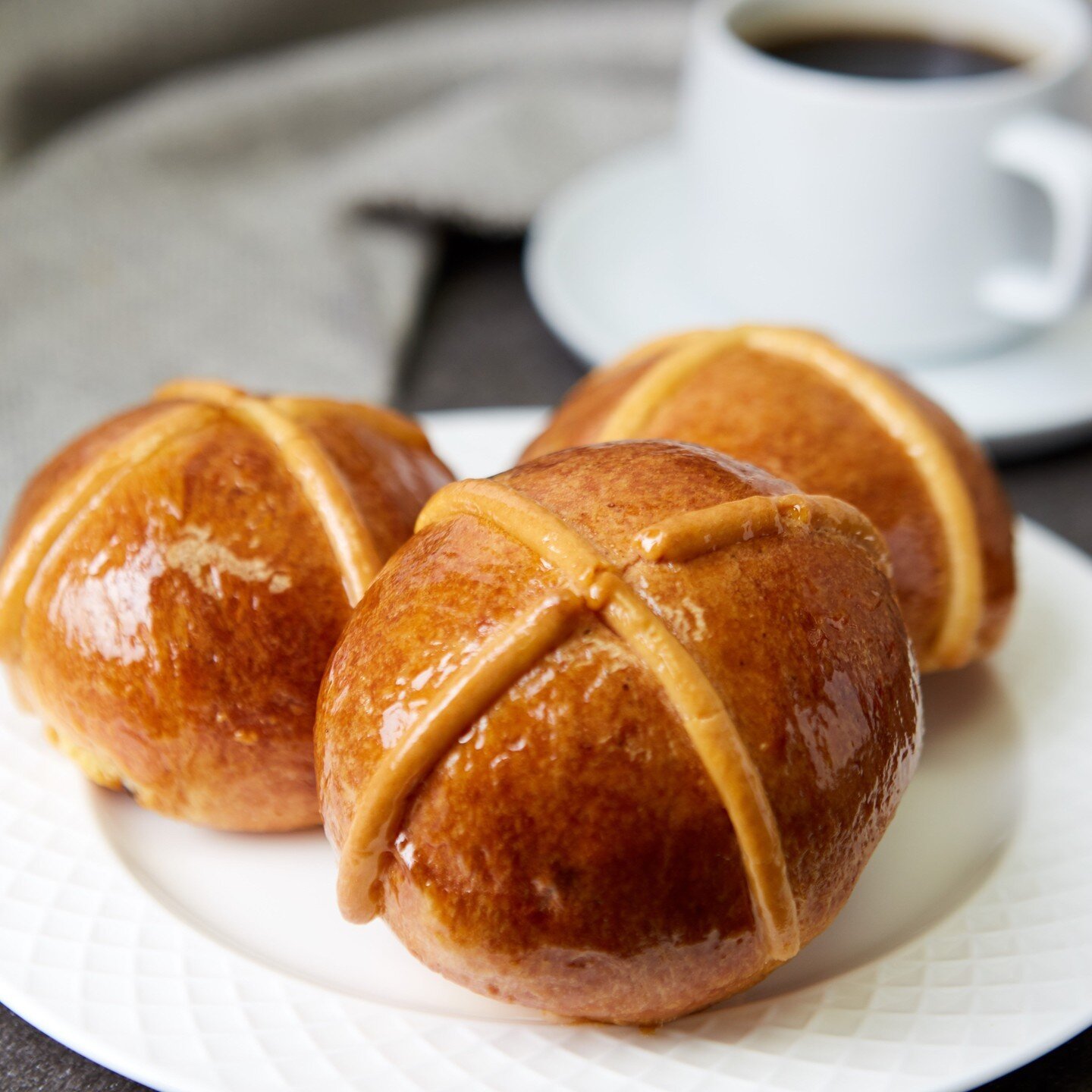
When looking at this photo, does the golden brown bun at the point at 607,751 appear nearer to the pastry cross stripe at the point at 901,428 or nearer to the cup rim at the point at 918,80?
the pastry cross stripe at the point at 901,428

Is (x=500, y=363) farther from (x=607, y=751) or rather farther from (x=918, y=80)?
(x=607, y=751)

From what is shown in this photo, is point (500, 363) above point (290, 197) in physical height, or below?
below

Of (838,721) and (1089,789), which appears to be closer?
→ (838,721)

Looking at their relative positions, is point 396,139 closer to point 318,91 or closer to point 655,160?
point 318,91

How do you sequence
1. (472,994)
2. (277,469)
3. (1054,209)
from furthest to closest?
(1054,209), (277,469), (472,994)

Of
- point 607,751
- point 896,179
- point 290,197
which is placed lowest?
point 290,197

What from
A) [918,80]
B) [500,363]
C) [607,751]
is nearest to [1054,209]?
[918,80]

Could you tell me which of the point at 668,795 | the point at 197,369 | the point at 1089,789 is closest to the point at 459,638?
the point at 668,795
